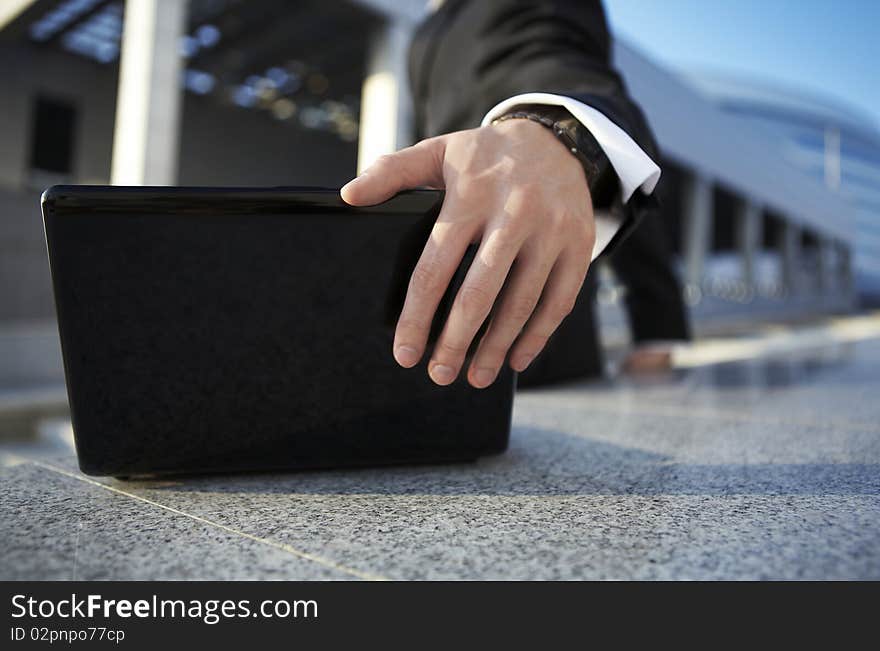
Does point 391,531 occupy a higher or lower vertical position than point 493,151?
lower

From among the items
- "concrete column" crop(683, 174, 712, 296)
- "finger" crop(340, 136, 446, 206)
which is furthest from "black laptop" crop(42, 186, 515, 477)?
"concrete column" crop(683, 174, 712, 296)

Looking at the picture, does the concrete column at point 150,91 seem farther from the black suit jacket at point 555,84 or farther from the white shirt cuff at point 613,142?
the white shirt cuff at point 613,142

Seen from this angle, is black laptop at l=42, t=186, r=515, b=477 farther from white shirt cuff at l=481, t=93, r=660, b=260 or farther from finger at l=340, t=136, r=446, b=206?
white shirt cuff at l=481, t=93, r=660, b=260

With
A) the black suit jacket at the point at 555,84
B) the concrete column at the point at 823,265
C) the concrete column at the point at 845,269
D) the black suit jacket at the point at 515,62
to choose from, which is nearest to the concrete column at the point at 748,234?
the concrete column at the point at 823,265

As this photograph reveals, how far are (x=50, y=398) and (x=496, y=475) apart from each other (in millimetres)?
5176

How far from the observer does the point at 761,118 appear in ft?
133

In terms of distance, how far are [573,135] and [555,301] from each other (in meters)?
0.20

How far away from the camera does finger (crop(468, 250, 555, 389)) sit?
66cm

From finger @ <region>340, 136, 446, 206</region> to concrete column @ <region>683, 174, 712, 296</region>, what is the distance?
13878 mm

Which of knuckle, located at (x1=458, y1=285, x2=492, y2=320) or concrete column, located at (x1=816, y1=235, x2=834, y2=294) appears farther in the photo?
concrete column, located at (x1=816, y1=235, x2=834, y2=294)

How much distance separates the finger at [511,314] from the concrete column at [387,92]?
21.9ft

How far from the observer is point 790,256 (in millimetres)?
20406
